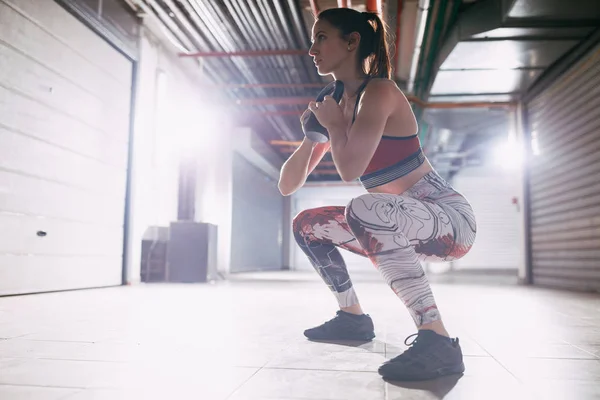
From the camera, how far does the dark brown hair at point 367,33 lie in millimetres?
1715

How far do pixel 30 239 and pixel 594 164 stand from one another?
18.4 feet

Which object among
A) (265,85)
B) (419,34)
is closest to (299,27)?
(419,34)

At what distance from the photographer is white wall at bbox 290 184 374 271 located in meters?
14.9

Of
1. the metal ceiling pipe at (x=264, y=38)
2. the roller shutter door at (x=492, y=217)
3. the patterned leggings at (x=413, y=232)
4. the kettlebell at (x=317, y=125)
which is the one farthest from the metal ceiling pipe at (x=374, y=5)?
the roller shutter door at (x=492, y=217)

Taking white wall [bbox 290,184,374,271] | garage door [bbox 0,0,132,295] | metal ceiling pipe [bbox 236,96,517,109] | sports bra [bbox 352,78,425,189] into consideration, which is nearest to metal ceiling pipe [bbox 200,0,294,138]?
metal ceiling pipe [bbox 236,96,517,109]

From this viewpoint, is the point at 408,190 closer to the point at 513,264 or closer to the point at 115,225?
the point at 115,225

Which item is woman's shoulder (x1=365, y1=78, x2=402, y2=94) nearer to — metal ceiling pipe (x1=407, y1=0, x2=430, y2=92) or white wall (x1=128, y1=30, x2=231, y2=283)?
metal ceiling pipe (x1=407, y1=0, x2=430, y2=92)

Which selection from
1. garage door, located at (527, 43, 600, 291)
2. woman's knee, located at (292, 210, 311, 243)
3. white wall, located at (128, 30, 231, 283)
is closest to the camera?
woman's knee, located at (292, 210, 311, 243)

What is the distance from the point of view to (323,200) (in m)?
15.1

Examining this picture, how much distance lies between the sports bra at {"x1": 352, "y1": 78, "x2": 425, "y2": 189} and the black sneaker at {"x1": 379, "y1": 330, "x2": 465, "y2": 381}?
0.55 m

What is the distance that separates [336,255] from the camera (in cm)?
206

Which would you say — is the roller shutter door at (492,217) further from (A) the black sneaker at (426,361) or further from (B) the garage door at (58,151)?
(A) the black sneaker at (426,361)

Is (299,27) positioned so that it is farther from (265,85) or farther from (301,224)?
(301,224)

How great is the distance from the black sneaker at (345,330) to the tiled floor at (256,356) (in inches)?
2.6
